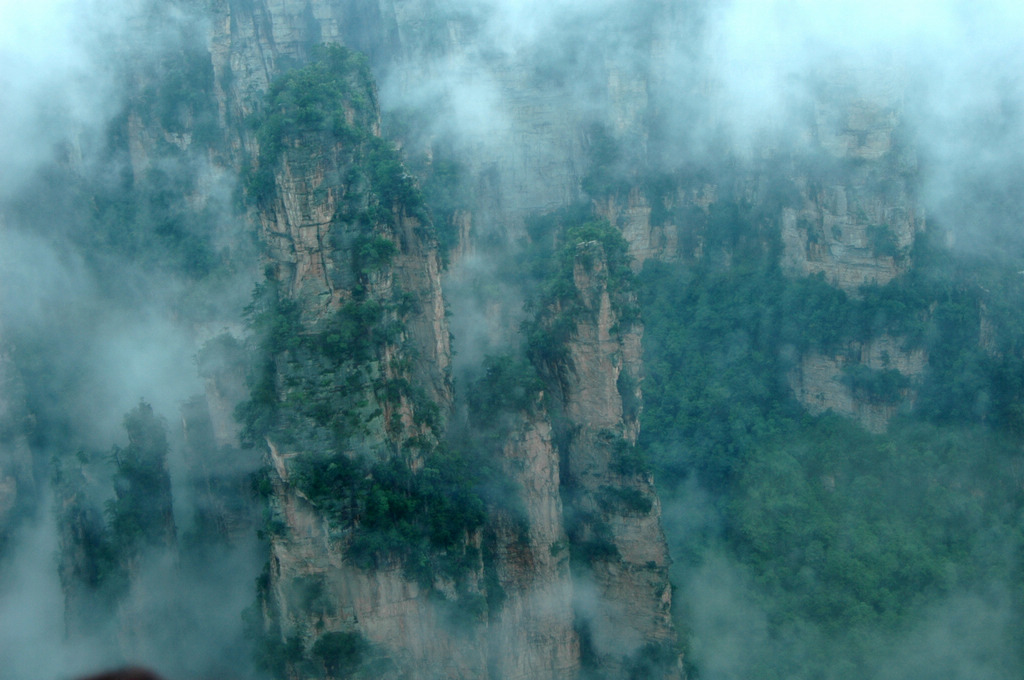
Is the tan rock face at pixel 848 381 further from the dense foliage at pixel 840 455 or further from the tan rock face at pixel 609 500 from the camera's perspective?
the tan rock face at pixel 609 500

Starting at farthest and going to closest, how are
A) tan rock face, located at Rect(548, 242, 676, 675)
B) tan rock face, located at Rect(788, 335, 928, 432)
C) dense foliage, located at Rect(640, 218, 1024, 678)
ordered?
tan rock face, located at Rect(788, 335, 928, 432) < dense foliage, located at Rect(640, 218, 1024, 678) < tan rock face, located at Rect(548, 242, 676, 675)

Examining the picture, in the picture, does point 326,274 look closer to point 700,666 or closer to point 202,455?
point 202,455

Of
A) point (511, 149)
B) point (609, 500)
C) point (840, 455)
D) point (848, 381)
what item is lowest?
point (840, 455)

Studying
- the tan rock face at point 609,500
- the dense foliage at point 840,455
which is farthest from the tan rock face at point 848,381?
the tan rock face at point 609,500

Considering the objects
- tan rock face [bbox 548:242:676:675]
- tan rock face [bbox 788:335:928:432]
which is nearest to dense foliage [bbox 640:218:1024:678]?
tan rock face [bbox 788:335:928:432]

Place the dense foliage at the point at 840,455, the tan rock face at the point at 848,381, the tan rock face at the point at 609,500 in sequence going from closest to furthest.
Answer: the tan rock face at the point at 609,500
the dense foliage at the point at 840,455
the tan rock face at the point at 848,381

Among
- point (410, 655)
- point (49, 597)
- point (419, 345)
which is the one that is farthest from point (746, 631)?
point (49, 597)

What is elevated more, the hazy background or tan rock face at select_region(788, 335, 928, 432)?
the hazy background

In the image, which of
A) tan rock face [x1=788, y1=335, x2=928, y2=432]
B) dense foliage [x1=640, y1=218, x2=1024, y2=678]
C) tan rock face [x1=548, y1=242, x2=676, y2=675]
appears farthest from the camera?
tan rock face [x1=788, y1=335, x2=928, y2=432]

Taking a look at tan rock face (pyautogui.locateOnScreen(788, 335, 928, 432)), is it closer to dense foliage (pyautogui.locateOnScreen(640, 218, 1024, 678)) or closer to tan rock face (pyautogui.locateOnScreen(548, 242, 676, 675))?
dense foliage (pyautogui.locateOnScreen(640, 218, 1024, 678))

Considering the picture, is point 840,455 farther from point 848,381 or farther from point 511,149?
point 511,149

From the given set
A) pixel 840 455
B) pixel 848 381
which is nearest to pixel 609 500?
pixel 840 455

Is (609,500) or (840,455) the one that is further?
(840,455)
